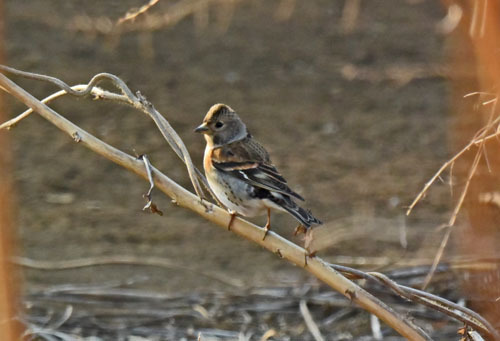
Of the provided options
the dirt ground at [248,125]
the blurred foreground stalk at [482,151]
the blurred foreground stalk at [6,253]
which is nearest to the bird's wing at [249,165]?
the blurred foreground stalk at [482,151]

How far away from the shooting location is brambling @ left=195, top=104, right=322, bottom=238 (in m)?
3.71

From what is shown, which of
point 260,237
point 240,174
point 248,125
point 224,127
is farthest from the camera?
point 248,125

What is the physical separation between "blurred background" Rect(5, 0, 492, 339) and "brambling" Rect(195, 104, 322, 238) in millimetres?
623

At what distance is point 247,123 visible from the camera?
8594 mm

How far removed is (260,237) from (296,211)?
1.73ft

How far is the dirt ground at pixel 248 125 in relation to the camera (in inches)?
257

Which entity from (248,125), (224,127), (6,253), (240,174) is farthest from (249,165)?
(248,125)

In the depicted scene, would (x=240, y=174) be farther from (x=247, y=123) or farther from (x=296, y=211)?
(x=247, y=123)

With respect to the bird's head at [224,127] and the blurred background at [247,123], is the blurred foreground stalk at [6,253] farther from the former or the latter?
the blurred background at [247,123]

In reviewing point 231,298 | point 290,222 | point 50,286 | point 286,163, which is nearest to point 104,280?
point 50,286

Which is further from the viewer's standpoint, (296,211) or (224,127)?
(224,127)

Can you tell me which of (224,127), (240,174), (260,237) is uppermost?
(224,127)

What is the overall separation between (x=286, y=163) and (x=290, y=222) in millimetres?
1026

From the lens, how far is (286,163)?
7922mm
